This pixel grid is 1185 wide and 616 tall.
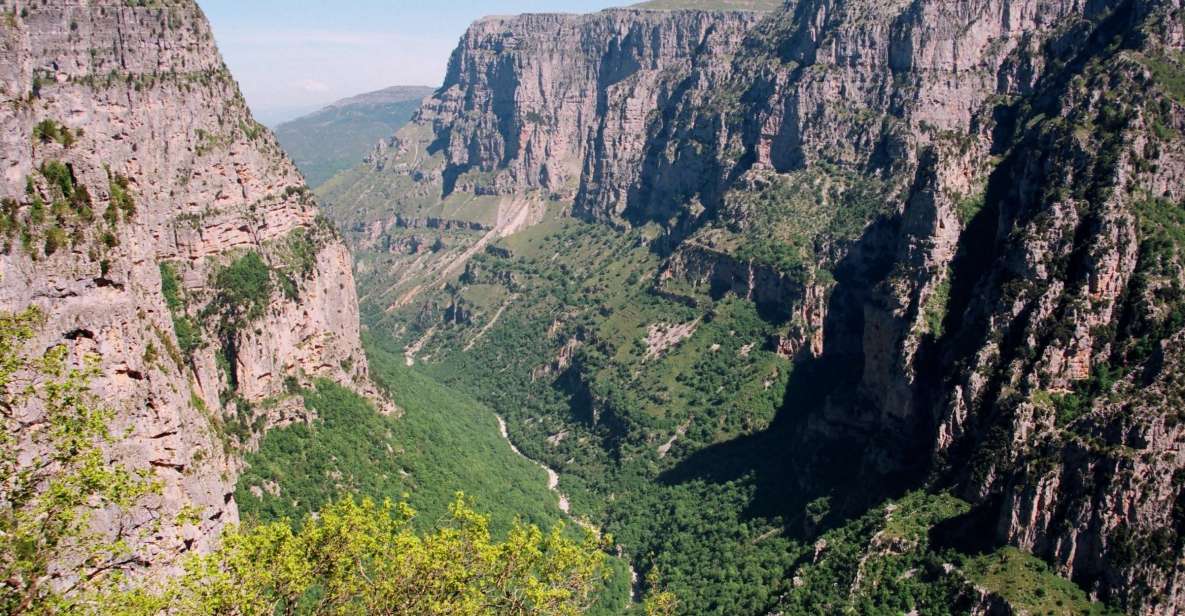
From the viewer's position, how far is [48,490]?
31.9m

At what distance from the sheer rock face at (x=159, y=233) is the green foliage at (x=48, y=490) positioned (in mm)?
5789

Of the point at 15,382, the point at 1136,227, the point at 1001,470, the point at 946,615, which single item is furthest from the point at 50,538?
the point at 1136,227

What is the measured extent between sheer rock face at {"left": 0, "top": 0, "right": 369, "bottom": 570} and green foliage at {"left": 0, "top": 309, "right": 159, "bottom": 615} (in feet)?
19.0

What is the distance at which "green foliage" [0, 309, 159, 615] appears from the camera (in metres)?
30.4

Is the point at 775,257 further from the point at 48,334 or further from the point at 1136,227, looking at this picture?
the point at 48,334

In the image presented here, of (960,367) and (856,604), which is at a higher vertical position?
(960,367)

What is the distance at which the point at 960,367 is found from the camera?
334ft

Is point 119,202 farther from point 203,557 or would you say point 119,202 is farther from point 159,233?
point 159,233

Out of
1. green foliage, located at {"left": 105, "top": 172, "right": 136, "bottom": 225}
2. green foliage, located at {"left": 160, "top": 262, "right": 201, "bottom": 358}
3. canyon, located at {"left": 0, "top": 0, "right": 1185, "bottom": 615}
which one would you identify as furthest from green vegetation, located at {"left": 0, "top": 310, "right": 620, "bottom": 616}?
green foliage, located at {"left": 160, "top": 262, "right": 201, "bottom": 358}

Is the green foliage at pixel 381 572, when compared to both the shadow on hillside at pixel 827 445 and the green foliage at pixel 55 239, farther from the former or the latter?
the shadow on hillside at pixel 827 445

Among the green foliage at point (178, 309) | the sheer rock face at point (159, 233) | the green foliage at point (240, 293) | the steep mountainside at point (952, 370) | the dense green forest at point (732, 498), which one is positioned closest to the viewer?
the sheer rock face at point (159, 233)

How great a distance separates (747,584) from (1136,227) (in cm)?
5624

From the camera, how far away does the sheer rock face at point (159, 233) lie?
44.1 m

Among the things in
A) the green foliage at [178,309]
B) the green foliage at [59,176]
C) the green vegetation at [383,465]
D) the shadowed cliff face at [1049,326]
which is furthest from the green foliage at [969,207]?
the green foliage at [59,176]
